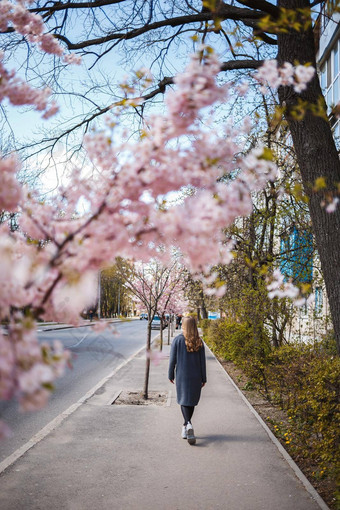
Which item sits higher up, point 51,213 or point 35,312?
point 51,213

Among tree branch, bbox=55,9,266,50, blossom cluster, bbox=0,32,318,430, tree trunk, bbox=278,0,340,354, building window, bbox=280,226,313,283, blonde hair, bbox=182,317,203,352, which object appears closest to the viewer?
blossom cluster, bbox=0,32,318,430

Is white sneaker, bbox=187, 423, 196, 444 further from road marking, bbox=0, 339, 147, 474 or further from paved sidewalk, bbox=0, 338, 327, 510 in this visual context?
road marking, bbox=0, 339, 147, 474

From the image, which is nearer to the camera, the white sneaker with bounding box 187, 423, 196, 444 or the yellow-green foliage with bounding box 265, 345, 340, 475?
the yellow-green foliage with bounding box 265, 345, 340, 475

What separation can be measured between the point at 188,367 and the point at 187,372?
76 mm

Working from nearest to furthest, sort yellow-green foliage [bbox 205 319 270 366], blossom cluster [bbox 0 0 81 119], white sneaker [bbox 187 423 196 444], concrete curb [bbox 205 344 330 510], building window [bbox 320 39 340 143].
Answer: blossom cluster [bbox 0 0 81 119] < concrete curb [bbox 205 344 330 510] < white sneaker [bbox 187 423 196 444] < yellow-green foliage [bbox 205 319 270 366] < building window [bbox 320 39 340 143]

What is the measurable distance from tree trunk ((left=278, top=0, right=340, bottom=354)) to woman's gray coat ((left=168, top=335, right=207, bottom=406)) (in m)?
2.79

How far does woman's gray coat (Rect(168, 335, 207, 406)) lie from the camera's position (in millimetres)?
7004

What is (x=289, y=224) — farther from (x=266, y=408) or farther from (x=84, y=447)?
(x=84, y=447)


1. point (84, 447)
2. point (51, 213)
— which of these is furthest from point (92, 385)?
point (51, 213)

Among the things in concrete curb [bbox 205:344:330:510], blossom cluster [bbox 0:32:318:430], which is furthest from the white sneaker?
blossom cluster [bbox 0:32:318:430]

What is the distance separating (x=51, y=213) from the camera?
2420 millimetres

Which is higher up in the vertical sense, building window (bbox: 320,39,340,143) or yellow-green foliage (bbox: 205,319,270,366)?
building window (bbox: 320,39,340,143)

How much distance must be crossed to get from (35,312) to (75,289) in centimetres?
18

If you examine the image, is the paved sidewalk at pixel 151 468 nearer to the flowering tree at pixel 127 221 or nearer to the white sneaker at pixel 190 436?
the white sneaker at pixel 190 436
